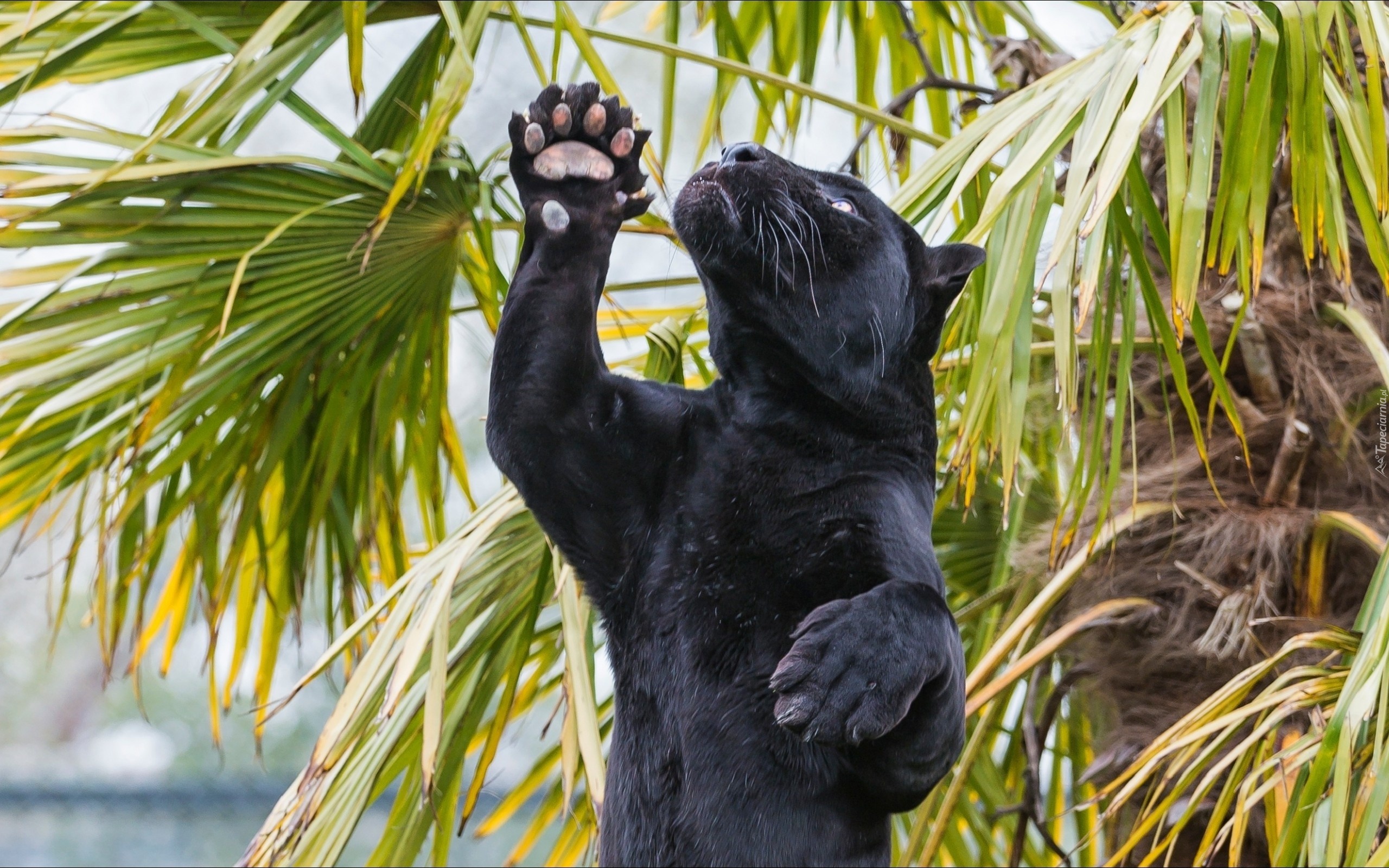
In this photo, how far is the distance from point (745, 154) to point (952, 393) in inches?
29.1

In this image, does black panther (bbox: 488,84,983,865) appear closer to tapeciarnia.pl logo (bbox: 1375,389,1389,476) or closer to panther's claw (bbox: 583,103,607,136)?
panther's claw (bbox: 583,103,607,136)

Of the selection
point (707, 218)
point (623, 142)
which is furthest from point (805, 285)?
point (623, 142)

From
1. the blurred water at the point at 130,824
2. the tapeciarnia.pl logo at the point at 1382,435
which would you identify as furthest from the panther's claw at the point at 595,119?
the blurred water at the point at 130,824

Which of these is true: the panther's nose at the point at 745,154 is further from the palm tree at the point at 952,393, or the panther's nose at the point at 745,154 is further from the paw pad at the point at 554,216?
the palm tree at the point at 952,393

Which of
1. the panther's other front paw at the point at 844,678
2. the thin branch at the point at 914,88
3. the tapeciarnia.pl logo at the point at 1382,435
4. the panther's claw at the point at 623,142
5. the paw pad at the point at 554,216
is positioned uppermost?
the thin branch at the point at 914,88

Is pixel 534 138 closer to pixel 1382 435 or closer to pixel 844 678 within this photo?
pixel 844 678

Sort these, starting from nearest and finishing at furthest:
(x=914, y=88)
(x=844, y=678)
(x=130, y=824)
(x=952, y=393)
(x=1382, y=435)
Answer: (x=844, y=678)
(x=952, y=393)
(x=1382, y=435)
(x=914, y=88)
(x=130, y=824)

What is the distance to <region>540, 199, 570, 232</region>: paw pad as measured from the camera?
4.34ft

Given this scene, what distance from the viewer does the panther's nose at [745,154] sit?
4.58 ft

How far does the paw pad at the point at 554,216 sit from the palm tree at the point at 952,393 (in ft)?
1.20

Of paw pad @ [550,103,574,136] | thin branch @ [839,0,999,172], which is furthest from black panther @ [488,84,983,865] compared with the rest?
thin branch @ [839,0,999,172]

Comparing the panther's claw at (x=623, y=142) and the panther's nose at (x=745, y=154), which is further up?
the panther's claw at (x=623, y=142)

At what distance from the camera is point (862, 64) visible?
325cm

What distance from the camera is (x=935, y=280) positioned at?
4.77 feet
